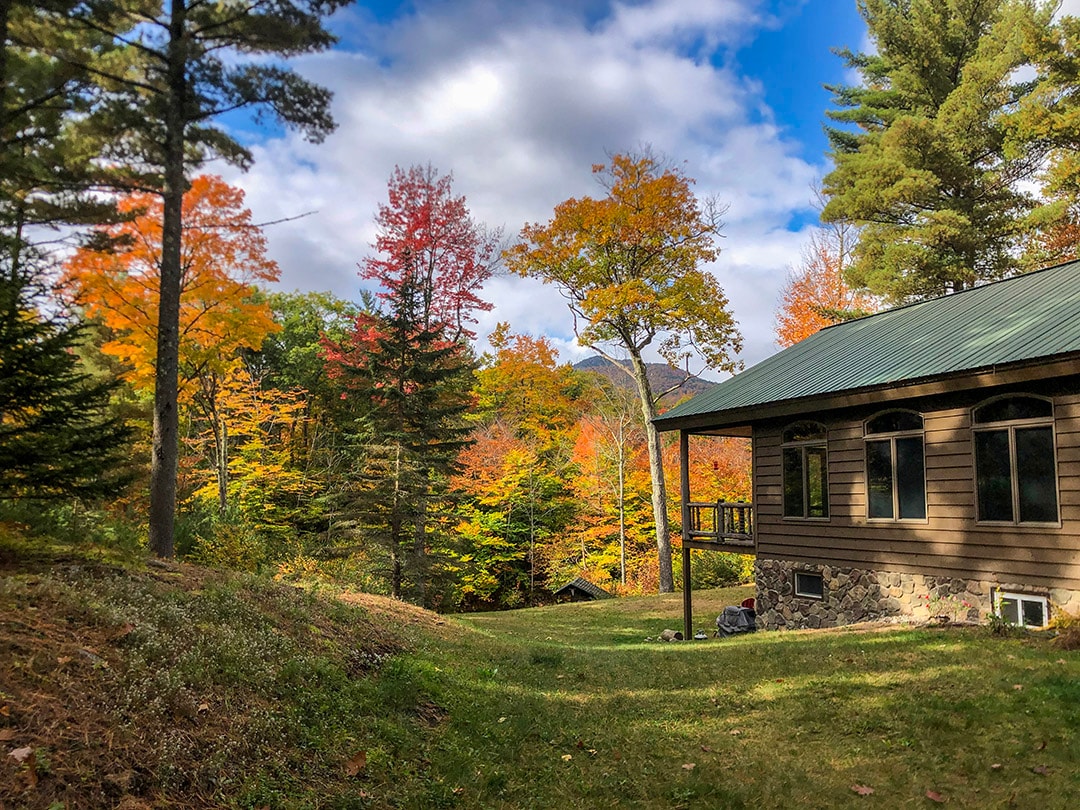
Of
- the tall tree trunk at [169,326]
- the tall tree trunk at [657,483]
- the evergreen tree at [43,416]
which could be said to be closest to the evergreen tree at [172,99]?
the tall tree trunk at [169,326]

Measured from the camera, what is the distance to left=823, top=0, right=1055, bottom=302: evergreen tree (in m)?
19.7

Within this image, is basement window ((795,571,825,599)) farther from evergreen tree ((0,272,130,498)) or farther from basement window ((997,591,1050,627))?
evergreen tree ((0,272,130,498))

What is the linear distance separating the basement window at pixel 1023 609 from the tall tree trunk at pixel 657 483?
1201cm

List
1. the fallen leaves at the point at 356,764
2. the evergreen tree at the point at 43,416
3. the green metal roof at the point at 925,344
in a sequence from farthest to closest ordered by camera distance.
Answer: the green metal roof at the point at 925,344 < the evergreen tree at the point at 43,416 < the fallen leaves at the point at 356,764

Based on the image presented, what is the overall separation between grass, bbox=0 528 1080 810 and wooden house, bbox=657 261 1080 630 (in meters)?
1.79

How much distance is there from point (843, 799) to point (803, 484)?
856 centimetres

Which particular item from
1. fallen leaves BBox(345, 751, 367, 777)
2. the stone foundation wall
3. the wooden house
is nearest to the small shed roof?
the wooden house

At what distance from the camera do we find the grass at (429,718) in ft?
11.7

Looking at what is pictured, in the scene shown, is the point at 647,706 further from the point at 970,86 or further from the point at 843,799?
the point at 970,86

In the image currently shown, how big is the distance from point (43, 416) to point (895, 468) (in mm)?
11577

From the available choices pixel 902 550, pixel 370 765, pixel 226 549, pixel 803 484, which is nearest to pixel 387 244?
pixel 226 549

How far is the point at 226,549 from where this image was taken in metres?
12.5

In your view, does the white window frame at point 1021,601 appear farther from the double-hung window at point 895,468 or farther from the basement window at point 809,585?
the basement window at point 809,585

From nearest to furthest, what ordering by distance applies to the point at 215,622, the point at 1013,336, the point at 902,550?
the point at 215,622 < the point at 1013,336 < the point at 902,550
